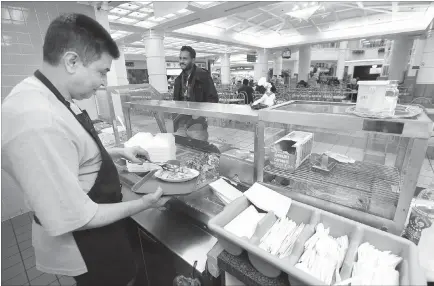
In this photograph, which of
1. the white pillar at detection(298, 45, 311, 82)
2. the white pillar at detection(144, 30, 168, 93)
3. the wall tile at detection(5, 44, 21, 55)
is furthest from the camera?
the white pillar at detection(298, 45, 311, 82)

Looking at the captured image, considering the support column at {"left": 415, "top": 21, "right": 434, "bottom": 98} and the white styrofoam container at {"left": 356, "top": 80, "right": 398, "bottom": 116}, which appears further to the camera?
the support column at {"left": 415, "top": 21, "right": 434, "bottom": 98}

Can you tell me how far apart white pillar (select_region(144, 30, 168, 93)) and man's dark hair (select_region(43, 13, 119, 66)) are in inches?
323

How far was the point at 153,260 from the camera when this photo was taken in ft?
5.21

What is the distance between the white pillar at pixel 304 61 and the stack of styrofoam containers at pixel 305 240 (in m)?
16.9

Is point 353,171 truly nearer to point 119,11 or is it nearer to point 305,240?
point 305,240

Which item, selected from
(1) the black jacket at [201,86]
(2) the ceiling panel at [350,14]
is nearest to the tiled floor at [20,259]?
(1) the black jacket at [201,86]

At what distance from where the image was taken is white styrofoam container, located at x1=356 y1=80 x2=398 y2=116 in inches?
33.1

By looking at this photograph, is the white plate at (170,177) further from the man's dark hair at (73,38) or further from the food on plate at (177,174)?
the man's dark hair at (73,38)

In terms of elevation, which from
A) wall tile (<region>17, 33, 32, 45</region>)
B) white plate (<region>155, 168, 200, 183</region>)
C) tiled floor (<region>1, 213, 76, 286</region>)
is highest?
wall tile (<region>17, 33, 32, 45</region>)

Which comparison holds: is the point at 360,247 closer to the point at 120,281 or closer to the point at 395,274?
the point at 395,274

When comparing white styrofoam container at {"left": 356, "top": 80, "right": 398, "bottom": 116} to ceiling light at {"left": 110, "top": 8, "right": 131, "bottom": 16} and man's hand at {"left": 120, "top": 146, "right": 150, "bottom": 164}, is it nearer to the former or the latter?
man's hand at {"left": 120, "top": 146, "right": 150, "bottom": 164}

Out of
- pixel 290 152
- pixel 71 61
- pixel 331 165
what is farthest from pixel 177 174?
pixel 331 165

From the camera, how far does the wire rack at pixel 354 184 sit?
102cm

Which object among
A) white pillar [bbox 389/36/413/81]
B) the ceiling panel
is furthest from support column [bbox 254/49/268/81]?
white pillar [bbox 389/36/413/81]
